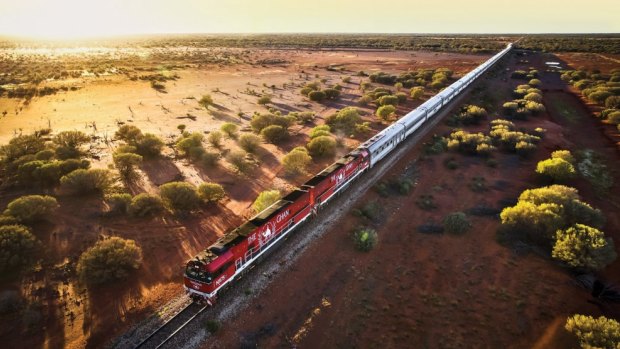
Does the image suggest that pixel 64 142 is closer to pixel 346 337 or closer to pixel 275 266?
pixel 275 266

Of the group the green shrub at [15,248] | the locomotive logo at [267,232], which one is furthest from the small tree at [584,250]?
the green shrub at [15,248]

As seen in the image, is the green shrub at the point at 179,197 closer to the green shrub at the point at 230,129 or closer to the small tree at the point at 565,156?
the green shrub at the point at 230,129

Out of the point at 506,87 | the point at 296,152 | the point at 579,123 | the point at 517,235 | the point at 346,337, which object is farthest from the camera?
the point at 506,87

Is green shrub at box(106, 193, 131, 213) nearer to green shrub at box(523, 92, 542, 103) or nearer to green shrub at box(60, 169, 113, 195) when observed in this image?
green shrub at box(60, 169, 113, 195)

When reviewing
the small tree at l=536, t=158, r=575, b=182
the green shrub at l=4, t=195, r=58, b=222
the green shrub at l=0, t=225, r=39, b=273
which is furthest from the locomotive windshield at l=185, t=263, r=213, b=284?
the small tree at l=536, t=158, r=575, b=182

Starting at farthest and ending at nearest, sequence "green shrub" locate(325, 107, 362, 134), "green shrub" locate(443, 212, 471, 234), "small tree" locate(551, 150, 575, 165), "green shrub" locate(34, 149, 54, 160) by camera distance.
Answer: "green shrub" locate(325, 107, 362, 134) < "green shrub" locate(34, 149, 54, 160) < "small tree" locate(551, 150, 575, 165) < "green shrub" locate(443, 212, 471, 234)

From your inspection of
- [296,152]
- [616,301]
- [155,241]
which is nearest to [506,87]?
[296,152]

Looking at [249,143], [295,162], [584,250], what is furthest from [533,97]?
[249,143]
